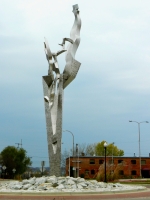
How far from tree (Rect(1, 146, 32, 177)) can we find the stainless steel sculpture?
1804 inches

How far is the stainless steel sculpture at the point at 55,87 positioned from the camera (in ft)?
82.3

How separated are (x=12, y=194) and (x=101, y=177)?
17.9m

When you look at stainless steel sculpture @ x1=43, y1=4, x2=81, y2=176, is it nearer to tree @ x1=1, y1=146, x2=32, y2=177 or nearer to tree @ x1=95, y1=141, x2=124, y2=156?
tree @ x1=1, y1=146, x2=32, y2=177

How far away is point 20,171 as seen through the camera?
232 feet

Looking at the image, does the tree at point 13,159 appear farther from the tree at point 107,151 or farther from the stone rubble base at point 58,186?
the stone rubble base at point 58,186

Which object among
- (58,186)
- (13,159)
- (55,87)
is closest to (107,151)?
(13,159)

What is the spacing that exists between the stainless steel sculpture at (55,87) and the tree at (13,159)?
45821mm

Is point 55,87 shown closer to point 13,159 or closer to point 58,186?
point 58,186

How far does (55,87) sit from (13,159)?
46.0m

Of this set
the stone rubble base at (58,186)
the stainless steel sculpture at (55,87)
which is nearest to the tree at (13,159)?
Answer: the stainless steel sculpture at (55,87)

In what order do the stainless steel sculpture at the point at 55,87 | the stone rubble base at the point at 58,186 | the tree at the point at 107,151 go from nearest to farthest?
the stone rubble base at the point at 58,186
the stainless steel sculpture at the point at 55,87
the tree at the point at 107,151

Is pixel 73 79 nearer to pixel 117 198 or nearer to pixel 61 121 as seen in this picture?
pixel 61 121

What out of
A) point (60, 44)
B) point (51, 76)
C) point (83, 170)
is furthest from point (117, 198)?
point (83, 170)

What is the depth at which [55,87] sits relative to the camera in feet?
86.7
